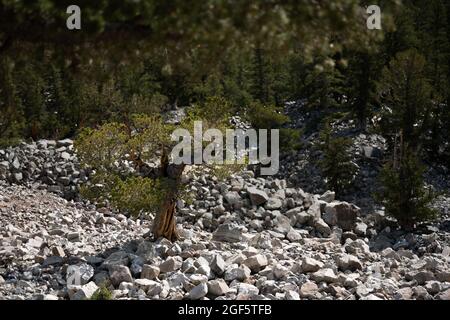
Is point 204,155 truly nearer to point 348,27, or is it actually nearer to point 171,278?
point 171,278

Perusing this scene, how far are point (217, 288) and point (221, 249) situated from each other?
378 centimetres

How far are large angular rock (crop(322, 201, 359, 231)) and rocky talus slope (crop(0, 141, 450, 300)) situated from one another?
0.13 feet

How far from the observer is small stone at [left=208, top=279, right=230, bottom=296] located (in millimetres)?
11336

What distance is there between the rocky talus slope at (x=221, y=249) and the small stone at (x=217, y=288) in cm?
2

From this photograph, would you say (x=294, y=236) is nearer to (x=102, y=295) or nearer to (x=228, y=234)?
(x=228, y=234)

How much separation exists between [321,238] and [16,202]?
37.9ft

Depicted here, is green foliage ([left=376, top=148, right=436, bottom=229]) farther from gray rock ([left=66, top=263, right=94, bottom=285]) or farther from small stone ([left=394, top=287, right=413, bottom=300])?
gray rock ([left=66, top=263, right=94, bottom=285])

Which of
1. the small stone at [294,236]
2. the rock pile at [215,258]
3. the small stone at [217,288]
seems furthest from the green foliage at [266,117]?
the small stone at [217,288]

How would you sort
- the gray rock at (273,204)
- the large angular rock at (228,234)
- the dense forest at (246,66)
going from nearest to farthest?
the dense forest at (246,66)
the large angular rock at (228,234)
the gray rock at (273,204)

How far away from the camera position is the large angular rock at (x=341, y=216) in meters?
19.9

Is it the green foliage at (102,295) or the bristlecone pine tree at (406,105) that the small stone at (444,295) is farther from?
the bristlecone pine tree at (406,105)

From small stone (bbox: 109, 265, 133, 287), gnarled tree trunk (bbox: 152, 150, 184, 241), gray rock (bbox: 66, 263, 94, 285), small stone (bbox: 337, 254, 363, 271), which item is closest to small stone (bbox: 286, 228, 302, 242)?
small stone (bbox: 337, 254, 363, 271)

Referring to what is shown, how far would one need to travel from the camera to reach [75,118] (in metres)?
37.6
